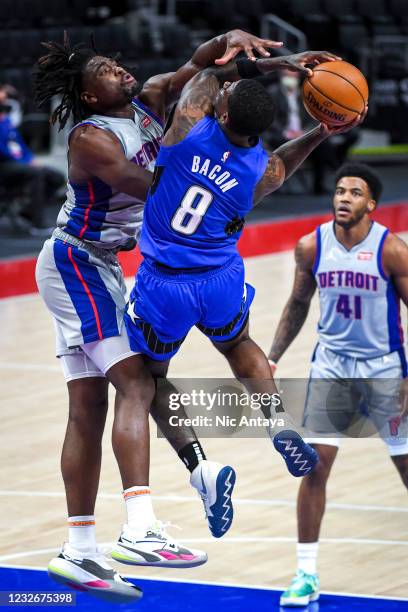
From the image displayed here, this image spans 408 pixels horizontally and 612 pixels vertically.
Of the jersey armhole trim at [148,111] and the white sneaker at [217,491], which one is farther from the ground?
the jersey armhole trim at [148,111]

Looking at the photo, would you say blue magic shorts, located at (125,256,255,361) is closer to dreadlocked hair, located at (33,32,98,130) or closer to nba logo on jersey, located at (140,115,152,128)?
nba logo on jersey, located at (140,115,152,128)

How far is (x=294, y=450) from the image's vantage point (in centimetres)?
492

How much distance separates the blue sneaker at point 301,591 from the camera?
598 centimetres

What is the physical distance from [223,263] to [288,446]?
2.32 ft

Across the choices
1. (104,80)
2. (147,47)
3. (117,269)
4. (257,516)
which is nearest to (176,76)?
(104,80)

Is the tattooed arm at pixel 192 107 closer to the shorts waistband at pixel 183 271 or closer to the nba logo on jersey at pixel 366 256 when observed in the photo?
the shorts waistband at pixel 183 271

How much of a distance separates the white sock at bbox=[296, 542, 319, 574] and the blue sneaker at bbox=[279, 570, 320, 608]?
0.07 feet

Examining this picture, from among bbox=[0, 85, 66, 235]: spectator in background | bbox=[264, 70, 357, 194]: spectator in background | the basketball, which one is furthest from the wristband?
bbox=[264, 70, 357, 194]: spectator in background

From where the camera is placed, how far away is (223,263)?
4.96 m

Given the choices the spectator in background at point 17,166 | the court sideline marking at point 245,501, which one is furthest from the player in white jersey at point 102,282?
the spectator in background at point 17,166

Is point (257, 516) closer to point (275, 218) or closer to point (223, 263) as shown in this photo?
point (223, 263)

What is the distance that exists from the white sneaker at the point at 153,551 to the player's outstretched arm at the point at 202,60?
166cm

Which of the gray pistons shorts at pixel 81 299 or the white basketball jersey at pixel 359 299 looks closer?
the gray pistons shorts at pixel 81 299

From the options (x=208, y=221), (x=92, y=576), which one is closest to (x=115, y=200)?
(x=208, y=221)
